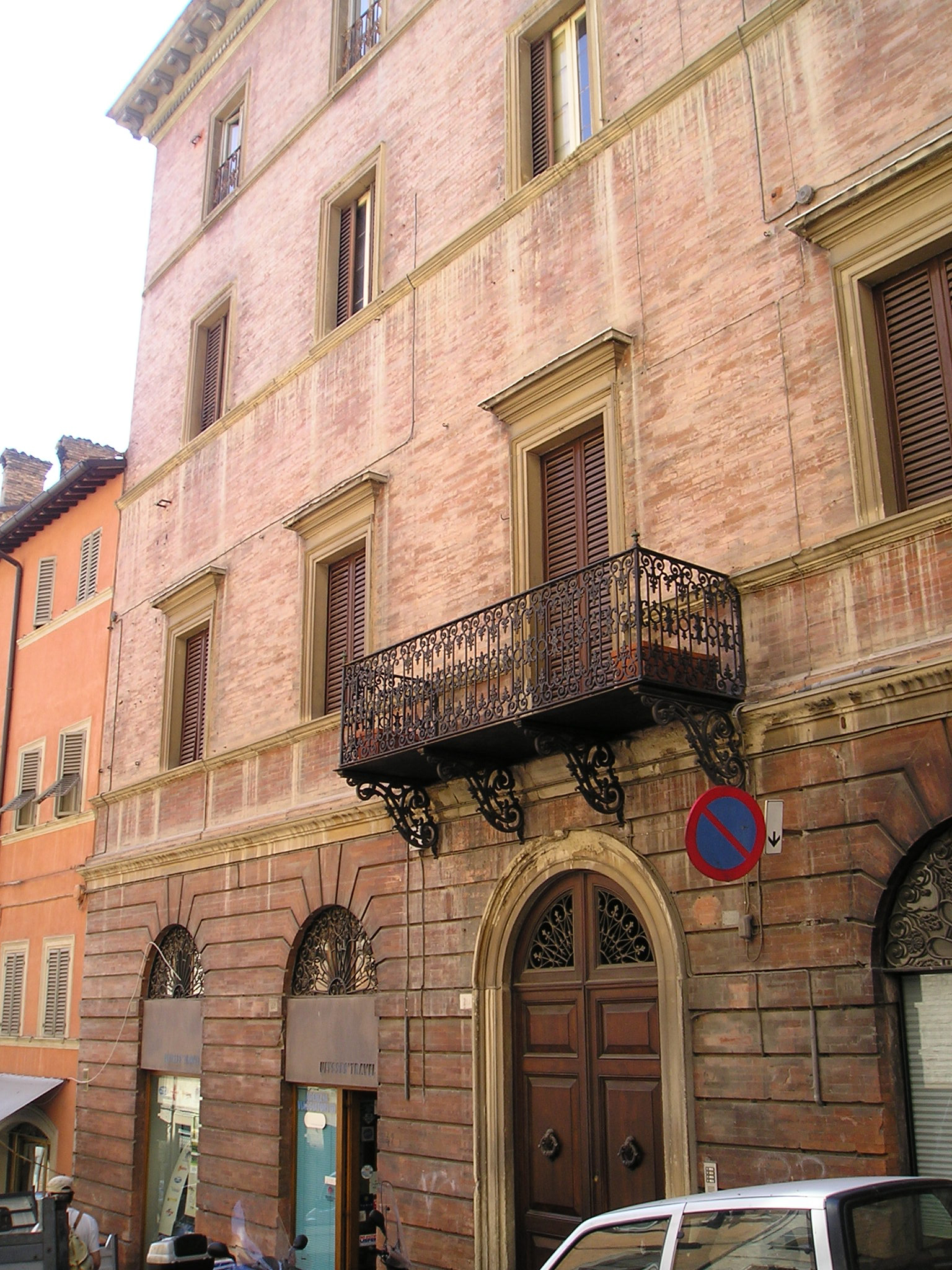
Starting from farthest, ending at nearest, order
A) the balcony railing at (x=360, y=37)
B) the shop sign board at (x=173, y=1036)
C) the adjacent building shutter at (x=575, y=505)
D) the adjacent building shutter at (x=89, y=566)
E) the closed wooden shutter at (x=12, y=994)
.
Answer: the adjacent building shutter at (x=89, y=566), the closed wooden shutter at (x=12, y=994), the balcony railing at (x=360, y=37), the shop sign board at (x=173, y=1036), the adjacent building shutter at (x=575, y=505)

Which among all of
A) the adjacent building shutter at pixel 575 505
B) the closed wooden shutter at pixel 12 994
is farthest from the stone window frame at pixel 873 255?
the closed wooden shutter at pixel 12 994

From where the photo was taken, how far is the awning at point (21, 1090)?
18.8 metres

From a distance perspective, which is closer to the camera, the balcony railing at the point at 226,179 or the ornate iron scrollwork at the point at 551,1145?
the ornate iron scrollwork at the point at 551,1145

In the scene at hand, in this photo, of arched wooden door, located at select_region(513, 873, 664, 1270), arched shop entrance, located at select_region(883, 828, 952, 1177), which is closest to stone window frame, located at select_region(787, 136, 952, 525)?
arched shop entrance, located at select_region(883, 828, 952, 1177)

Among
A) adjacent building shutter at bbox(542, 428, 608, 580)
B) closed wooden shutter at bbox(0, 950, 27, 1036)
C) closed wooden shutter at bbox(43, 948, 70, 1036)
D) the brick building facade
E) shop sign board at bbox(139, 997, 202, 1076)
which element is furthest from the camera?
closed wooden shutter at bbox(0, 950, 27, 1036)

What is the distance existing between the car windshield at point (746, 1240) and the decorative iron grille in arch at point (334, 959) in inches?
308

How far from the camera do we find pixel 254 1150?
1407cm

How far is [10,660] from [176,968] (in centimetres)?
968

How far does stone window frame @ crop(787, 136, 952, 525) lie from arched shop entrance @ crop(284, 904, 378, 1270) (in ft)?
23.9

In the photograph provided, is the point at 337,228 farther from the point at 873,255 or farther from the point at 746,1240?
the point at 746,1240

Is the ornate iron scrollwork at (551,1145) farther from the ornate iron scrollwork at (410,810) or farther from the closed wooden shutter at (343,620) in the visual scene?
the closed wooden shutter at (343,620)

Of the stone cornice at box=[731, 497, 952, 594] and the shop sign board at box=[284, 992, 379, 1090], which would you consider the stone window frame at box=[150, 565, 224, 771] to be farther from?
the stone cornice at box=[731, 497, 952, 594]

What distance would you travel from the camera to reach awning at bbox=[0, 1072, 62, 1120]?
18.8 meters

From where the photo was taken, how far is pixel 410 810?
40.3 ft
